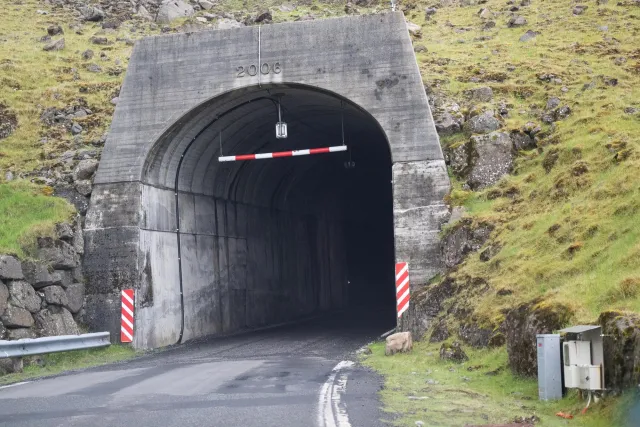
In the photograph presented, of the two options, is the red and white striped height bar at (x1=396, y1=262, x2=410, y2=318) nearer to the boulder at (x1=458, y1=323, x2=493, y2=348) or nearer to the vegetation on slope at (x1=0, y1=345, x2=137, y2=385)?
the boulder at (x1=458, y1=323, x2=493, y2=348)

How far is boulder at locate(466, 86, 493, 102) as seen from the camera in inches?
901

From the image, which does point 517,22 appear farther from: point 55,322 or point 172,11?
point 55,322

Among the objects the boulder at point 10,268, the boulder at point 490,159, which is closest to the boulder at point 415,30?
the boulder at point 490,159

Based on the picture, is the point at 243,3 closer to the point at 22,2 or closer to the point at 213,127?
the point at 22,2

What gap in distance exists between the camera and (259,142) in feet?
82.6

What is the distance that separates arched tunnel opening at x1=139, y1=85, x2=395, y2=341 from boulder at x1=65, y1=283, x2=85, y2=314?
142cm

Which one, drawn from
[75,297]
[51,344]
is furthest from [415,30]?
[51,344]

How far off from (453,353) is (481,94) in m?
11.2

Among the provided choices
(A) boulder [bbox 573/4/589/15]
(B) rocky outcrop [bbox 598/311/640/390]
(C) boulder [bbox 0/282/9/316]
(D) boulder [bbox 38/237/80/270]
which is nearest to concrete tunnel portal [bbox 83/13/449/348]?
(D) boulder [bbox 38/237/80/270]

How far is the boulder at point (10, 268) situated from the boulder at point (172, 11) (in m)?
25.5

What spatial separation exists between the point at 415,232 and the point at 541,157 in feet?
12.1

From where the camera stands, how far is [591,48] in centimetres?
2803

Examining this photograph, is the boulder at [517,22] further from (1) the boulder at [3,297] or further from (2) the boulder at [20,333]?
(1) the boulder at [3,297]

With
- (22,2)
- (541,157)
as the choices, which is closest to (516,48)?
(541,157)
